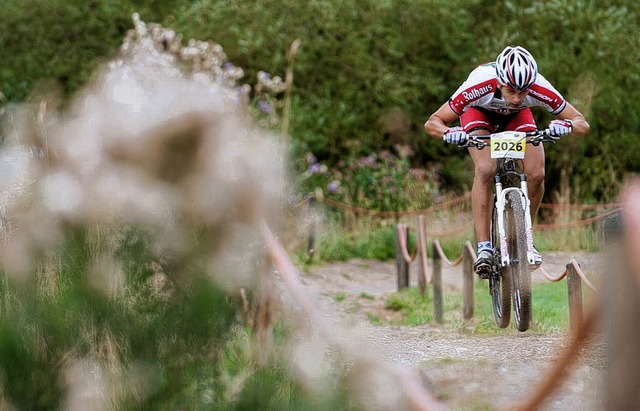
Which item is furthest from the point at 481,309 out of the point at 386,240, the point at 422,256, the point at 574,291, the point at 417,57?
the point at 417,57

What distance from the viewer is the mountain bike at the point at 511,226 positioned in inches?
282

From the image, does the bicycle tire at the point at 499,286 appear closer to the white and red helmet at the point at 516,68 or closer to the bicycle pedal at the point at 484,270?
the bicycle pedal at the point at 484,270

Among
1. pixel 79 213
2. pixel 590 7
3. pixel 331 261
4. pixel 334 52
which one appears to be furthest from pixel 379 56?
pixel 79 213

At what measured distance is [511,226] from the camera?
24.7ft

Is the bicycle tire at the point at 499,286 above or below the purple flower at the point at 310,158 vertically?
below

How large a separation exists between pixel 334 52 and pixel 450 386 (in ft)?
36.2

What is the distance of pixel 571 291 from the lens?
305 inches

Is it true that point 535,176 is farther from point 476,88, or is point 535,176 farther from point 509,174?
point 476,88

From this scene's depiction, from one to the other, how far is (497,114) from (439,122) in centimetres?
44

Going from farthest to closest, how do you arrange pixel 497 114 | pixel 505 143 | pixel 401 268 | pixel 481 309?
pixel 401 268
pixel 481 309
pixel 497 114
pixel 505 143

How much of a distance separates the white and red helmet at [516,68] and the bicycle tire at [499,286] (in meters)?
0.93

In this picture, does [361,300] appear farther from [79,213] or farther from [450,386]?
[79,213]

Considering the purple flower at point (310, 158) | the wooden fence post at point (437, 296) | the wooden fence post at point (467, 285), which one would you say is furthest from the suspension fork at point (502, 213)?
the purple flower at point (310, 158)

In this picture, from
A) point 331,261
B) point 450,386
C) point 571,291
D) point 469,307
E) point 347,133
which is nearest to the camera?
point 450,386
